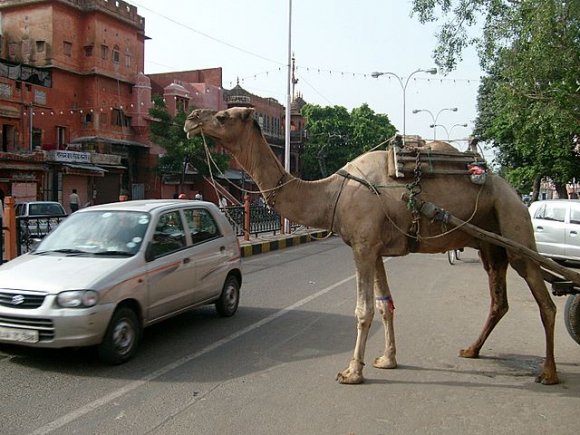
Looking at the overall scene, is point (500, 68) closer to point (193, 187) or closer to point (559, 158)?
point (559, 158)

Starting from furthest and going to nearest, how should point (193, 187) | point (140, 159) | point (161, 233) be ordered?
1. point (193, 187)
2. point (140, 159)
3. point (161, 233)

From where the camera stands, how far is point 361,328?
5.12 metres

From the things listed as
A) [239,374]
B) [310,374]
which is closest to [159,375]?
[239,374]

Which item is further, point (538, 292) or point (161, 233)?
point (161, 233)

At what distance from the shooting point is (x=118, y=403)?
463 cm

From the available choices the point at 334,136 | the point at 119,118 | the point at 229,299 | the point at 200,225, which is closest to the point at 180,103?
the point at 119,118

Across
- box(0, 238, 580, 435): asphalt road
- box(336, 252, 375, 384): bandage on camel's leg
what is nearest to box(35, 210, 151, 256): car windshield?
box(0, 238, 580, 435): asphalt road

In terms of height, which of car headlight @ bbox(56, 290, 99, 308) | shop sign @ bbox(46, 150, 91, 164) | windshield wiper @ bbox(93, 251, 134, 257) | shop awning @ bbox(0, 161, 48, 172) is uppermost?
shop sign @ bbox(46, 150, 91, 164)

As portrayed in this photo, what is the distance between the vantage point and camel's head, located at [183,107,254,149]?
512cm

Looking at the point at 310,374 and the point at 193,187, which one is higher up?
the point at 193,187

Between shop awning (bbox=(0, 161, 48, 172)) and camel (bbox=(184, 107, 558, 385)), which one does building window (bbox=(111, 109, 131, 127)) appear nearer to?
shop awning (bbox=(0, 161, 48, 172))

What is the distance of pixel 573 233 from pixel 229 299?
975 centimetres

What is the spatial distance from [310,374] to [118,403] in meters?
1.78

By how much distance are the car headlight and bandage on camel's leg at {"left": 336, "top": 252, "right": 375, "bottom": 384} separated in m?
2.44
